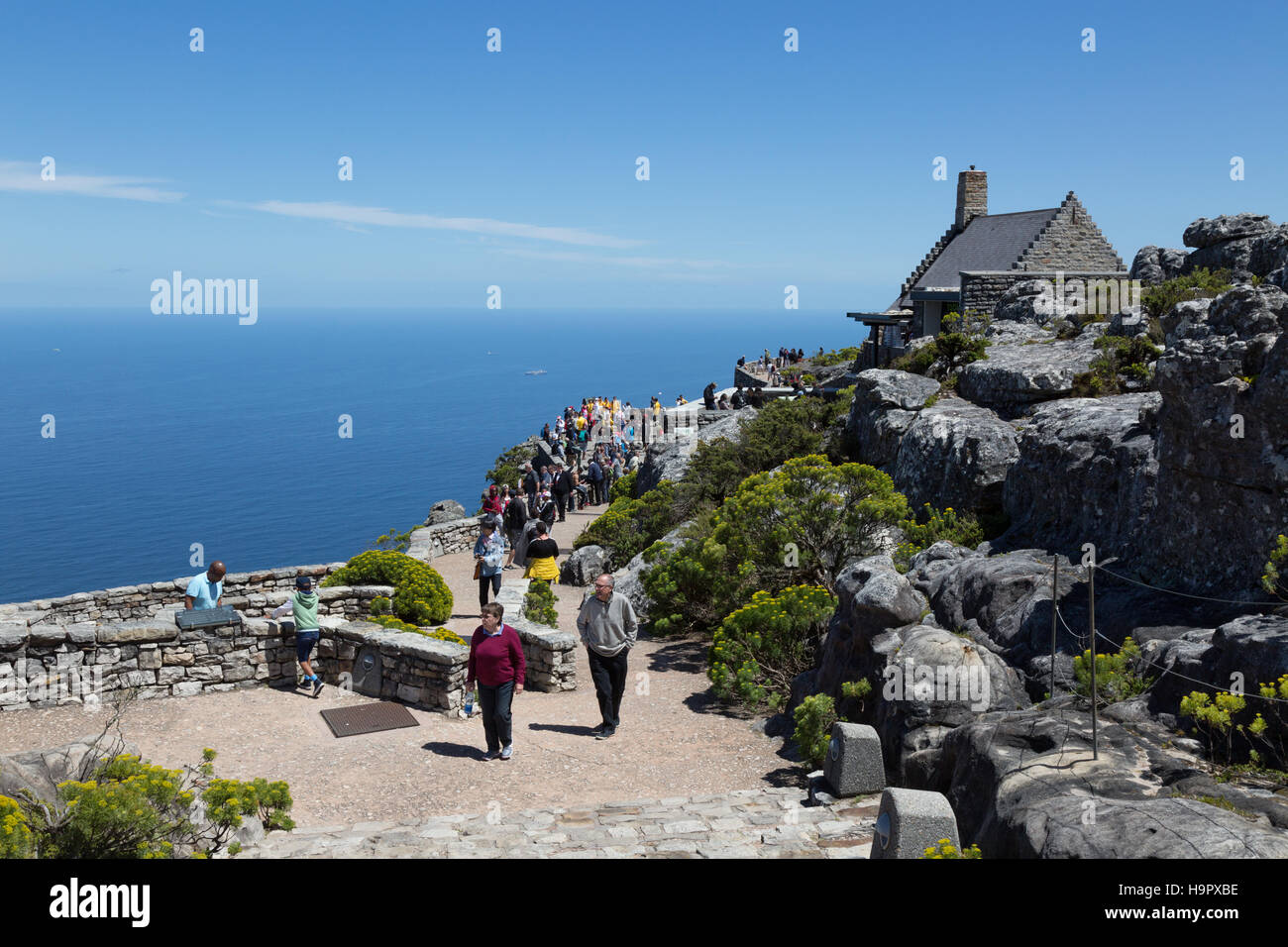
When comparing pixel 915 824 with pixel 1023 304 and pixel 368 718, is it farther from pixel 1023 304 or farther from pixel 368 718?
pixel 1023 304

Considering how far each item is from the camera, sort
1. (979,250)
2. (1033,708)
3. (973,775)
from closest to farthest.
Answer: (973,775) < (1033,708) < (979,250)

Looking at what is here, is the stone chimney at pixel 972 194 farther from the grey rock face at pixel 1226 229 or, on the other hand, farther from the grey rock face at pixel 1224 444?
the grey rock face at pixel 1224 444

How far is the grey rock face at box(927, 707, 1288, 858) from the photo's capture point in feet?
16.2

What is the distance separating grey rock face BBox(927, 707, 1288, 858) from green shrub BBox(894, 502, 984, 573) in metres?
6.30

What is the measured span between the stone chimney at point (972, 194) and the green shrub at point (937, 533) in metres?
26.1

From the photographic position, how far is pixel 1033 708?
786 centimetres

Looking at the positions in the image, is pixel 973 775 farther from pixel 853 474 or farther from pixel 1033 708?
pixel 853 474

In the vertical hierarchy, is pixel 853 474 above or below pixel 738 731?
above

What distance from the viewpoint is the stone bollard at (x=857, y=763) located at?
887 cm

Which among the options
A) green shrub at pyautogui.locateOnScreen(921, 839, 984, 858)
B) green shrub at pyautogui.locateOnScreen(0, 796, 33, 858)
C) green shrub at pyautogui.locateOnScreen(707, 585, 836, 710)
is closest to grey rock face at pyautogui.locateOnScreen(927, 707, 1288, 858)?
green shrub at pyautogui.locateOnScreen(921, 839, 984, 858)

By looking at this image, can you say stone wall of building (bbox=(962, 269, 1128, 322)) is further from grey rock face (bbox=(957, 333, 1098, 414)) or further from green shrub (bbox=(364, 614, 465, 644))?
green shrub (bbox=(364, 614, 465, 644))

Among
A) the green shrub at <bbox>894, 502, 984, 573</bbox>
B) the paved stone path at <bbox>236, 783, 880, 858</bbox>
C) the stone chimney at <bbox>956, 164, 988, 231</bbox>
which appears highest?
the stone chimney at <bbox>956, 164, 988, 231</bbox>
